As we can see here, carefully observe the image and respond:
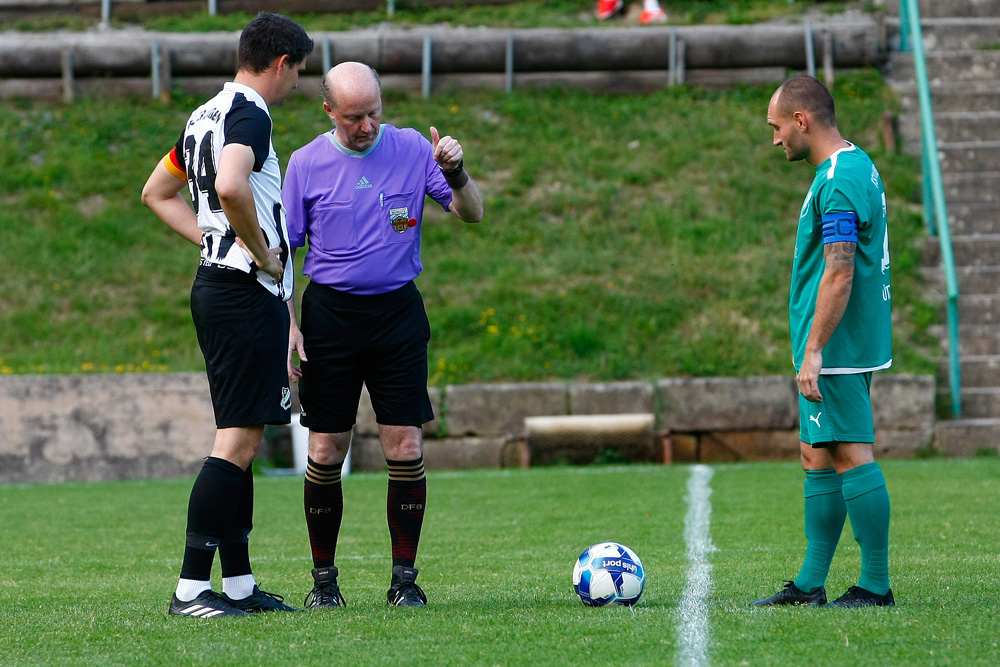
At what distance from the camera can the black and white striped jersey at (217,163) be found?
177 inches

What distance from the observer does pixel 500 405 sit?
12.3 metres

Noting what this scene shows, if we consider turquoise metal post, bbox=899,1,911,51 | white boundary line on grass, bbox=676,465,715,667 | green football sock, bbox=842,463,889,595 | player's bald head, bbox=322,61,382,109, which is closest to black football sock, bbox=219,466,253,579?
player's bald head, bbox=322,61,382,109

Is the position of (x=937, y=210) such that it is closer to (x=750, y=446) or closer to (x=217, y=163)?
(x=750, y=446)

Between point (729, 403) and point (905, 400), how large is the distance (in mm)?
1739

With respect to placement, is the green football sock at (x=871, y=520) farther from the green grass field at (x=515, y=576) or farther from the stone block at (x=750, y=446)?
the stone block at (x=750, y=446)

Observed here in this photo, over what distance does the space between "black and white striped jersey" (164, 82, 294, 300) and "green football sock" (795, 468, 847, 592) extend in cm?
224

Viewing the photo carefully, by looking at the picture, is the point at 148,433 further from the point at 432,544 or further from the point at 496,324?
the point at 432,544

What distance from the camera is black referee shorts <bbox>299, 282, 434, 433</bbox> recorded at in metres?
4.96

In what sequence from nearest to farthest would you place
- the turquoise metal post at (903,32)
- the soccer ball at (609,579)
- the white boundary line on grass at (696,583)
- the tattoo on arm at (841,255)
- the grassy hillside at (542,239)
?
the white boundary line on grass at (696,583)
the tattoo on arm at (841,255)
the soccer ball at (609,579)
the grassy hillside at (542,239)
the turquoise metal post at (903,32)

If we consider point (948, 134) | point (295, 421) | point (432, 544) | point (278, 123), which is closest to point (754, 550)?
point (432, 544)

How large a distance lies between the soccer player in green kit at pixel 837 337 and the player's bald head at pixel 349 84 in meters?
1.62

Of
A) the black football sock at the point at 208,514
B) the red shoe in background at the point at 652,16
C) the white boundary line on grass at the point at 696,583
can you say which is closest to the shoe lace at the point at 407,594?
the black football sock at the point at 208,514

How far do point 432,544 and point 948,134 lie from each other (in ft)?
36.9

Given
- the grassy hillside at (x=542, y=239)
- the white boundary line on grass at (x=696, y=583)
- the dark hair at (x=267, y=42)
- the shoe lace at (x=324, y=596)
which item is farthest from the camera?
the grassy hillside at (x=542, y=239)
